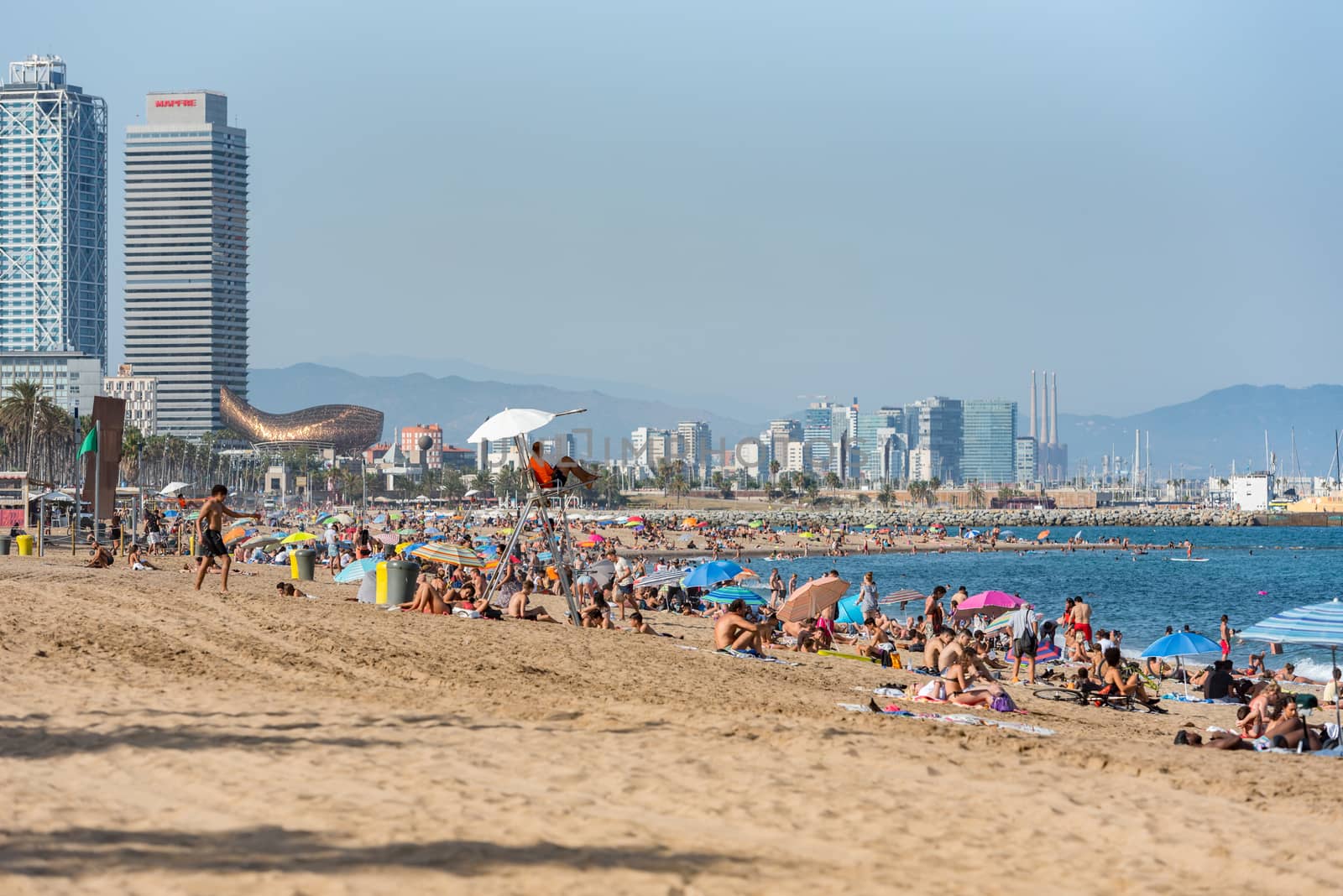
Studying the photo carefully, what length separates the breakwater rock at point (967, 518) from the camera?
13725cm

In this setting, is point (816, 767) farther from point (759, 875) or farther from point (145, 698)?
point (145, 698)

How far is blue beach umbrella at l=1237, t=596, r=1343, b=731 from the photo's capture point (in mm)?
12445

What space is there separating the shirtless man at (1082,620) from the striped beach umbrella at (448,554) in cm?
1167

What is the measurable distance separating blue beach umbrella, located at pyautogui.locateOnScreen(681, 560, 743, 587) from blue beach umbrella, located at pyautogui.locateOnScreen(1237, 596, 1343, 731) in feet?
44.5

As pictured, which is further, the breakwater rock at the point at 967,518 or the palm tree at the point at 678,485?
the palm tree at the point at 678,485

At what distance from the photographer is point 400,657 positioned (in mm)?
12438

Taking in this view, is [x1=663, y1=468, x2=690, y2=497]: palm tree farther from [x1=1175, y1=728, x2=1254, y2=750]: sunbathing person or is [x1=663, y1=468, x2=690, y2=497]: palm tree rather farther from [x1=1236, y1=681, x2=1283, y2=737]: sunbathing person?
[x1=1175, y1=728, x2=1254, y2=750]: sunbathing person

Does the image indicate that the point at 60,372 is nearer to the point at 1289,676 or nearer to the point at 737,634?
the point at 737,634

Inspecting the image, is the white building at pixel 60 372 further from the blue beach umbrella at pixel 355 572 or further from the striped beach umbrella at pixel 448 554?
the blue beach umbrella at pixel 355 572

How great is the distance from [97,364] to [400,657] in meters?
191

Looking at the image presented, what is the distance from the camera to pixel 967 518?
499 ft

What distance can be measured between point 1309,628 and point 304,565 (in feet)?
61.2

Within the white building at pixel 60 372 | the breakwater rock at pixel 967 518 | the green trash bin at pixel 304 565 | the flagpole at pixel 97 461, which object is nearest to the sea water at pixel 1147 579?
the green trash bin at pixel 304 565

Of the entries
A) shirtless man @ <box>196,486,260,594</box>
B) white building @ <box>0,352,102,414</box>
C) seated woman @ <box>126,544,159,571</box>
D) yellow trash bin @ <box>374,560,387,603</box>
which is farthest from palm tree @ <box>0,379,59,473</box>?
white building @ <box>0,352,102,414</box>
